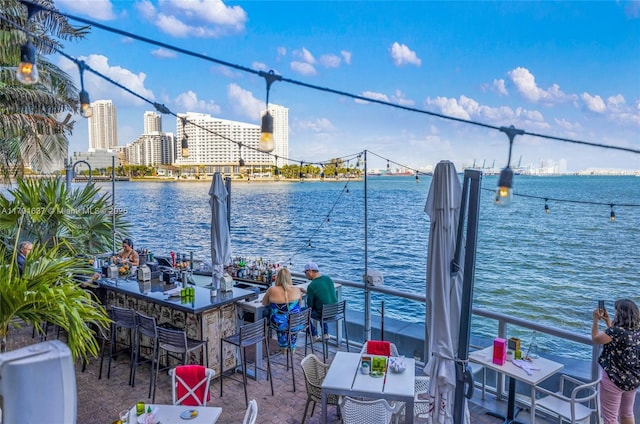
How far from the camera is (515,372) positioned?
491 centimetres

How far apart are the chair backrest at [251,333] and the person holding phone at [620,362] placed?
3.94 meters

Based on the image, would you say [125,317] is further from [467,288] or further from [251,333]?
[467,288]

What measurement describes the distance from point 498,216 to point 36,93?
55.1 metres

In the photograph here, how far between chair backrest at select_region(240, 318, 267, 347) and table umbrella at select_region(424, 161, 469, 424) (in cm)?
254

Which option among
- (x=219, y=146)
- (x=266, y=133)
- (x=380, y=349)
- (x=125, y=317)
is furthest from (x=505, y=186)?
(x=219, y=146)

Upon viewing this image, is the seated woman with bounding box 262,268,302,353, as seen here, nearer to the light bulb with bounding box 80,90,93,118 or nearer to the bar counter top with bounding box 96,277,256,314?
the bar counter top with bounding box 96,277,256,314

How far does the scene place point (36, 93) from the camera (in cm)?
1132

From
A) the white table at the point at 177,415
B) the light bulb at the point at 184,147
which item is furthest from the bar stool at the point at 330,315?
the light bulb at the point at 184,147

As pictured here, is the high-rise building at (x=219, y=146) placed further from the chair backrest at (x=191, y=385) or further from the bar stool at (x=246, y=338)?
the chair backrest at (x=191, y=385)

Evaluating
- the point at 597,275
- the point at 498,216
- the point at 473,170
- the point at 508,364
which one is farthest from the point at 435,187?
the point at 498,216

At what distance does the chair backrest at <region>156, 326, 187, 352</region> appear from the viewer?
5.77 metres

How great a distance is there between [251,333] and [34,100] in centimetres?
934

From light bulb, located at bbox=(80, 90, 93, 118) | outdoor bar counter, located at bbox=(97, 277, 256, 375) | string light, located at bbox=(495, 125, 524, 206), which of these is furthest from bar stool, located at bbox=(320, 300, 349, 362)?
light bulb, located at bbox=(80, 90, 93, 118)

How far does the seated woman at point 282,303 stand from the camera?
258 inches
